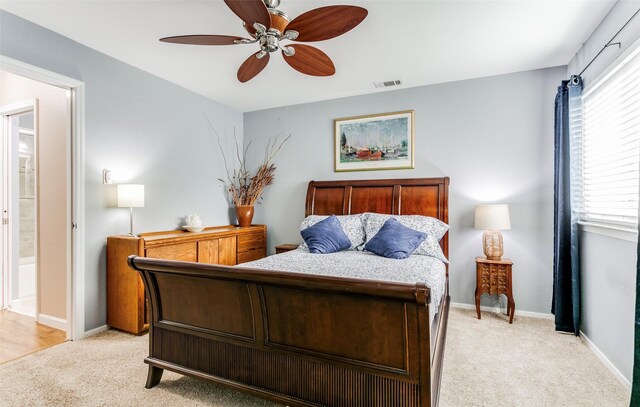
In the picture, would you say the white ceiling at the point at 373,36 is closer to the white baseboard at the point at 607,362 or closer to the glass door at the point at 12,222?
the glass door at the point at 12,222

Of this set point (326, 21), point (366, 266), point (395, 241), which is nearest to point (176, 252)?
point (366, 266)

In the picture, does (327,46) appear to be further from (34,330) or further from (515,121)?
(34,330)

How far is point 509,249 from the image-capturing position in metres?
3.45

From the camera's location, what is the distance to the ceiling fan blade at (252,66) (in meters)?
2.38

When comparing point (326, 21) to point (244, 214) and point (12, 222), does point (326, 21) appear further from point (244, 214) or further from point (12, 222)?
point (12, 222)

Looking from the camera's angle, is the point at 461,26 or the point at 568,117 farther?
the point at 568,117

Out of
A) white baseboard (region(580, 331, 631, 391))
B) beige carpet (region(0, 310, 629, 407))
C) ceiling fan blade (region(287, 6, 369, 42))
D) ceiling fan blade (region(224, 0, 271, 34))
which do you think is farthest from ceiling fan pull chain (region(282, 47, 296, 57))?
white baseboard (region(580, 331, 631, 391))

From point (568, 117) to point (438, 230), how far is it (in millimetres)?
1601

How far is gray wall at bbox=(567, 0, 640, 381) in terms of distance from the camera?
2049mm

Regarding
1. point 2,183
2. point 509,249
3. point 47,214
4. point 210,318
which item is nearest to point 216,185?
point 47,214

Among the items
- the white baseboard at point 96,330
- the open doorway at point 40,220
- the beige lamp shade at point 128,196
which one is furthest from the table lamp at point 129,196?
the white baseboard at point 96,330

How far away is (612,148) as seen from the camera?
236 cm

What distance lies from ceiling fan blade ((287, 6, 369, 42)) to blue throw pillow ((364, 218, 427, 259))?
1.91m

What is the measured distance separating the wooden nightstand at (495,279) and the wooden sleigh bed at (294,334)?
1410mm
